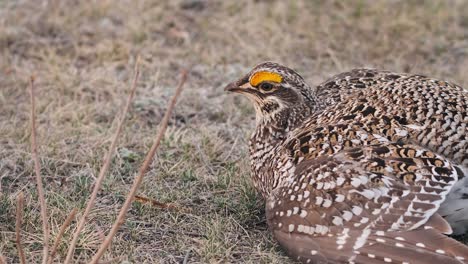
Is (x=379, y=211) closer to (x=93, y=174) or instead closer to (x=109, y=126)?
(x=93, y=174)

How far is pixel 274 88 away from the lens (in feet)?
15.9

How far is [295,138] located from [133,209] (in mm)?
1142

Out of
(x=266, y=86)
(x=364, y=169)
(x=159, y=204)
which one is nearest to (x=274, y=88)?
(x=266, y=86)

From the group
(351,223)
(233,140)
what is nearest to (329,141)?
(351,223)

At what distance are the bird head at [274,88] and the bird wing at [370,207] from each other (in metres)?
0.61

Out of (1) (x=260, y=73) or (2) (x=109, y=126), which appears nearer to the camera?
(1) (x=260, y=73)

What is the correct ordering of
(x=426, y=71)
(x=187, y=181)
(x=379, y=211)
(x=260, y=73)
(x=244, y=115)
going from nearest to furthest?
(x=379, y=211) < (x=260, y=73) < (x=187, y=181) < (x=244, y=115) < (x=426, y=71)

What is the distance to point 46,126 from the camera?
6090 millimetres

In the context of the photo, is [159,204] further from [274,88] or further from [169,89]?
[169,89]

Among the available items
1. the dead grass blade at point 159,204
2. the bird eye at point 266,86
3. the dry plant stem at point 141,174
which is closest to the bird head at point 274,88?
the bird eye at point 266,86

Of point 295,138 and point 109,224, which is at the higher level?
point 295,138

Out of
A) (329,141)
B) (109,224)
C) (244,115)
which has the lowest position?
(109,224)

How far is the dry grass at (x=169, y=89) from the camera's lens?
467 centimetres

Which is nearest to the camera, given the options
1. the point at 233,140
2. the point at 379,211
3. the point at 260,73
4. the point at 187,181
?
the point at 379,211
